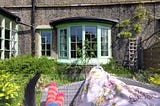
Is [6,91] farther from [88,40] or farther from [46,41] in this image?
[46,41]

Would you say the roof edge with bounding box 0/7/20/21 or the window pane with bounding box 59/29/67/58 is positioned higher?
the roof edge with bounding box 0/7/20/21

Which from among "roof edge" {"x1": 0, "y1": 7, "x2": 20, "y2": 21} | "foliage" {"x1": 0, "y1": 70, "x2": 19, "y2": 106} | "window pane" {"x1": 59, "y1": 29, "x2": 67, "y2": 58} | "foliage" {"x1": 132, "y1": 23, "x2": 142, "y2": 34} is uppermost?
"roof edge" {"x1": 0, "y1": 7, "x2": 20, "y2": 21}

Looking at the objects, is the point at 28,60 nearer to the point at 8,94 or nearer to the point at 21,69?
the point at 21,69

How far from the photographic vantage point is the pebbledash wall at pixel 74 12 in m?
16.3

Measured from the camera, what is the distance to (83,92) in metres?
3.30

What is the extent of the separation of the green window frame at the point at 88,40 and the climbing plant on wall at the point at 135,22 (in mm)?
777

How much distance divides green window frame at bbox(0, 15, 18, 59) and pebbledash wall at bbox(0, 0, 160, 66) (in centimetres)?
64

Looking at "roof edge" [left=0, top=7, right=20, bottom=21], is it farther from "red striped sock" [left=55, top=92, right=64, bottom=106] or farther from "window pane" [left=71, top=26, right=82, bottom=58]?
"red striped sock" [left=55, top=92, right=64, bottom=106]

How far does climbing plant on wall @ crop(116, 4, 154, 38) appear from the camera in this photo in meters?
16.1

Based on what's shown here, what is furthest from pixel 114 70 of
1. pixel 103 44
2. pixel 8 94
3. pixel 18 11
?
pixel 8 94

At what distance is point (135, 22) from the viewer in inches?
641

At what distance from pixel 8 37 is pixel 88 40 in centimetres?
387

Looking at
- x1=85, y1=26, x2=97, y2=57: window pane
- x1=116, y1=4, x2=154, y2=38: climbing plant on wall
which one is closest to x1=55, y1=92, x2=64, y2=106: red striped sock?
x1=85, y1=26, x2=97, y2=57: window pane

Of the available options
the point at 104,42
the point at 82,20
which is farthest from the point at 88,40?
the point at 82,20
